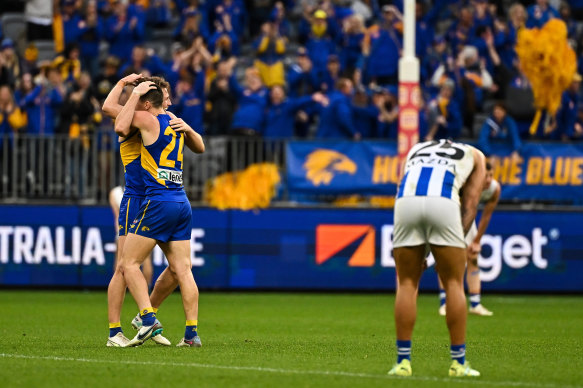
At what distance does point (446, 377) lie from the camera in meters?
8.35

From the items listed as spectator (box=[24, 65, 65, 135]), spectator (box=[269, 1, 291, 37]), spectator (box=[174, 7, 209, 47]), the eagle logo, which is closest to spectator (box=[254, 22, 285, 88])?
spectator (box=[269, 1, 291, 37])

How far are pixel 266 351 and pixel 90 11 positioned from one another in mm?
14377

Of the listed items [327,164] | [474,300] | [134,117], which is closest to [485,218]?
[474,300]

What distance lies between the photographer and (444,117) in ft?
67.2

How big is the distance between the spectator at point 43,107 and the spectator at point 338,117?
4889 mm

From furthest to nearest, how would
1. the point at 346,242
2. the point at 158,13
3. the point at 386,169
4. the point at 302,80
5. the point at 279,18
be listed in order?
the point at 158,13
the point at 279,18
the point at 302,80
the point at 346,242
the point at 386,169

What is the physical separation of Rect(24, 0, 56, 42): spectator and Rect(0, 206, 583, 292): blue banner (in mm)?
6624

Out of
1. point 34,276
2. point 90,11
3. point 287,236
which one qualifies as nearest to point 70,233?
point 34,276

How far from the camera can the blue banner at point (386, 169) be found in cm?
1927

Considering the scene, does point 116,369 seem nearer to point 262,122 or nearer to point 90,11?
point 262,122

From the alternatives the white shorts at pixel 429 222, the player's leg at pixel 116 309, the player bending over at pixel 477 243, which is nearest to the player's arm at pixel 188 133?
the player's leg at pixel 116 309

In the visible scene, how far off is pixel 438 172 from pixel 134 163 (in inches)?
134

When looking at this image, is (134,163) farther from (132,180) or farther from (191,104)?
(191,104)

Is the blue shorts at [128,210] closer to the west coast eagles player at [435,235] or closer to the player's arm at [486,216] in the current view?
the west coast eagles player at [435,235]
